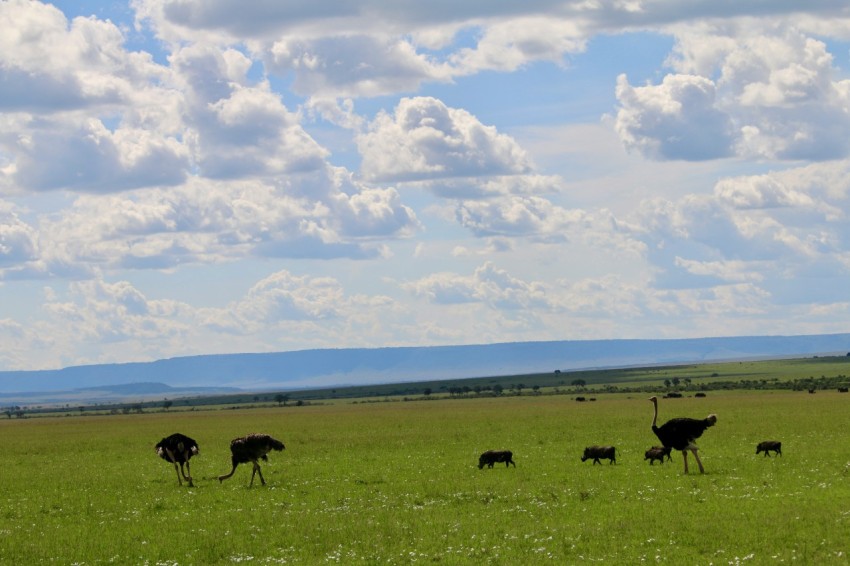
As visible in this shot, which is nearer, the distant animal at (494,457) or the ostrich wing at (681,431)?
the ostrich wing at (681,431)

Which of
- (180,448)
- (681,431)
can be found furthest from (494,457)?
(180,448)

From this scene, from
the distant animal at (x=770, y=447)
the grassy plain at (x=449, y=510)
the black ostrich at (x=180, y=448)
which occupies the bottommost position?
the grassy plain at (x=449, y=510)

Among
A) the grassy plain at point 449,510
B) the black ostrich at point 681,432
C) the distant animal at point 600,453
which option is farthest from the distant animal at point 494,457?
the black ostrich at point 681,432

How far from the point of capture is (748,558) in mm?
18312

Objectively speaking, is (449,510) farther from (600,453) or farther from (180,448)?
(180,448)

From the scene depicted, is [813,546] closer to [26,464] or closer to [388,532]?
[388,532]

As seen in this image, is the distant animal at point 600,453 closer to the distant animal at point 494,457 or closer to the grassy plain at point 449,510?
the grassy plain at point 449,510

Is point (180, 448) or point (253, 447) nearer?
point (253, 447)

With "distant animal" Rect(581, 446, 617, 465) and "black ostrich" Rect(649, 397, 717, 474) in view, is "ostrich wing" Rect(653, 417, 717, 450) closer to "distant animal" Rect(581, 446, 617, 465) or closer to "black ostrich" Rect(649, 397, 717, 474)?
"black ostrich" Rect(649, 397, 717, 474)

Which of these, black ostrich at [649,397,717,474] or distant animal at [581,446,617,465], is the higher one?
black ostrich at [649,397,717,474]

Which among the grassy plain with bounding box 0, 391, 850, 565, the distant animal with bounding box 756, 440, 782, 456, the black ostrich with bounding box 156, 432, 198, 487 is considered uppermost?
the black ostrich with bounding box 156, 432, 198, 487

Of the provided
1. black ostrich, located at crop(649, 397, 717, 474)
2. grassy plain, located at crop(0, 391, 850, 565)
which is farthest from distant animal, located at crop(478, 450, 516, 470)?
black ostrich, located at crop(649, 397, 717, 474)

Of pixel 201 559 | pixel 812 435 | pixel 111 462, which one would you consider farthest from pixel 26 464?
pixel 812 435

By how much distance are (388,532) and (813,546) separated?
8.54 metres
